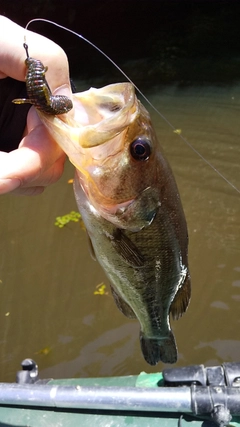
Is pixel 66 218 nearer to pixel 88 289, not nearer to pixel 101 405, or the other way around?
pixel 88 289

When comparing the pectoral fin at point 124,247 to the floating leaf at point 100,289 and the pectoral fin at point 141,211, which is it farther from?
the floating leaf at point 100,289

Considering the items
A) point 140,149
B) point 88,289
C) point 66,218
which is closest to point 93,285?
point 88,289

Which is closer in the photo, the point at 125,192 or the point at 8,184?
the point at 8,184

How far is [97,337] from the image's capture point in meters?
3.94

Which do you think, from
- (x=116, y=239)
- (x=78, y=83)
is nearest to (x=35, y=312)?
(x=116, y=239)

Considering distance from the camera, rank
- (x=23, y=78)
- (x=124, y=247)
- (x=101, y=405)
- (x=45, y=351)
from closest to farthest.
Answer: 1. (x=23, y=78)
2. (x=124, y=247)
3. (x=101, y=405)
4. (x=45, y=351)

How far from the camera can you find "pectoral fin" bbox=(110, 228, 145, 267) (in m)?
1.63

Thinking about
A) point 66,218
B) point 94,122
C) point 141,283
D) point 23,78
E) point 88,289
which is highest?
point 23,78

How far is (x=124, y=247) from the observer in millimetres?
1629

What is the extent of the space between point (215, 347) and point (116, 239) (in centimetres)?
262

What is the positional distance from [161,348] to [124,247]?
0.70 metres

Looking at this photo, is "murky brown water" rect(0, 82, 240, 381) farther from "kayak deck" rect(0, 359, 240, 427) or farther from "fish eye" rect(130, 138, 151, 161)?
"fish eye" rect(130, 138, 151, 161)

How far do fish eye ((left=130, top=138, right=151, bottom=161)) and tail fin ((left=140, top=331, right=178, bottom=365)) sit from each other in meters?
0.95

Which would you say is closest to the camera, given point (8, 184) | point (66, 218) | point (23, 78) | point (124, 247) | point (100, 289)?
point (8, 184)
